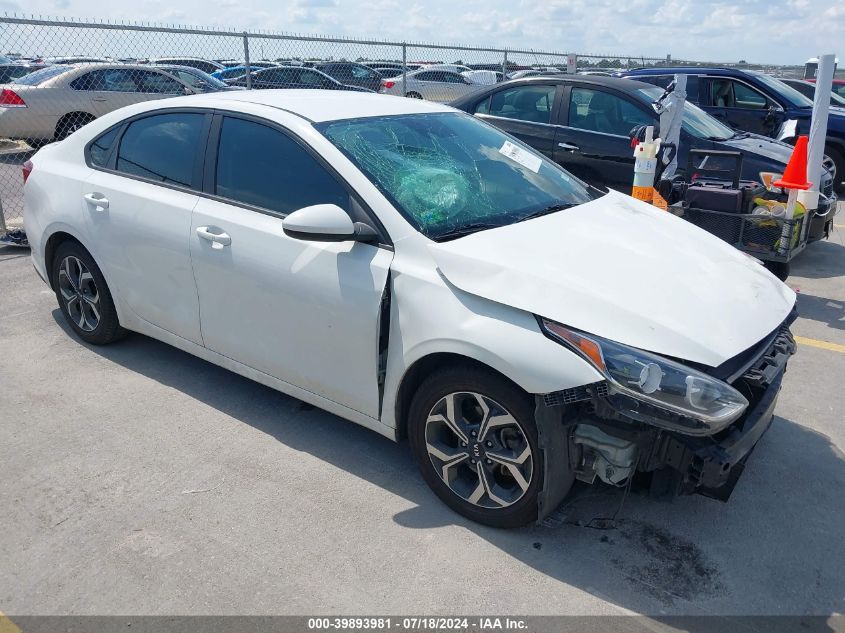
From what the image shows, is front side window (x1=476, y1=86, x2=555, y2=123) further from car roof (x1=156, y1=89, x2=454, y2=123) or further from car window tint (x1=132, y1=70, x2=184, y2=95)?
car window tint (x1=132, y1=70, x2=184, y2=95)

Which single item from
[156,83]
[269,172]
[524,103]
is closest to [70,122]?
[156,83]

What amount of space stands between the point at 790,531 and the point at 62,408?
376 cm

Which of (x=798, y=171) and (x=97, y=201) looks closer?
(x=97, y=201)

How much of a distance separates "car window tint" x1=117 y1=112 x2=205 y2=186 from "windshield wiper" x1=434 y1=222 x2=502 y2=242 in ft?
5.37

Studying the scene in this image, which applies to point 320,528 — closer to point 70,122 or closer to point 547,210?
point 547,210

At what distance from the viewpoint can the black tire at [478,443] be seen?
279 cm

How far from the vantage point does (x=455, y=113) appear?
13.9 feet

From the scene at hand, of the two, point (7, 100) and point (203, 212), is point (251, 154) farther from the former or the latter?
point (7, 100)

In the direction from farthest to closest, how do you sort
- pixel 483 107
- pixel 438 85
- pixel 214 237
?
pixel 438 85 < pixel 483 107 < pixel 214 237

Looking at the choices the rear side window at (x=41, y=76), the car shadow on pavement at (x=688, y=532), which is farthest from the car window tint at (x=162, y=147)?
the rear side window at (x=41, y=76)

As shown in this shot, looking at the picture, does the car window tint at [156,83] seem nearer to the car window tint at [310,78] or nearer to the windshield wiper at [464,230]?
the car window tint at [310,78]

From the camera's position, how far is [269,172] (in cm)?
361

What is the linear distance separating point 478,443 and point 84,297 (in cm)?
304

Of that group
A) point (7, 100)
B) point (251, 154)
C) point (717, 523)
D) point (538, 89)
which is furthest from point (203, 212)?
point (7, 100)
